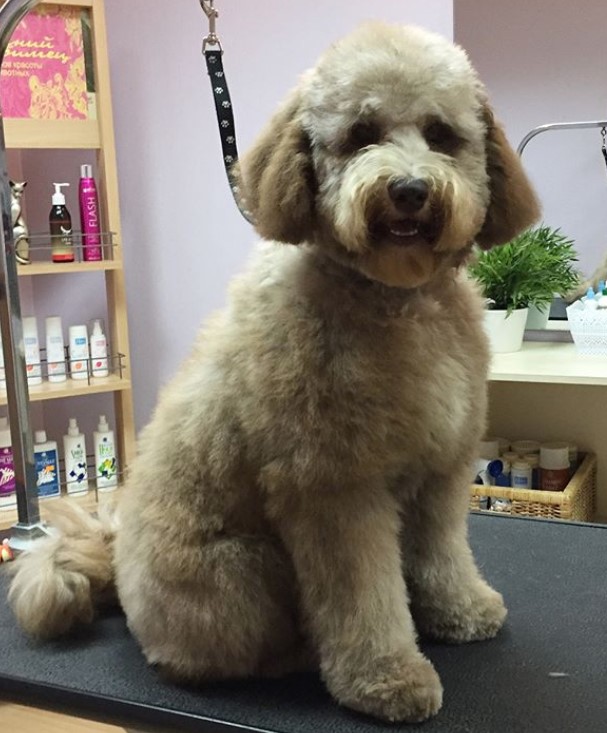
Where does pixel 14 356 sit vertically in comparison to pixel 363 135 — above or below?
below

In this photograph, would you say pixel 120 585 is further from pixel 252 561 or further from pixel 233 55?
pixel 233 55

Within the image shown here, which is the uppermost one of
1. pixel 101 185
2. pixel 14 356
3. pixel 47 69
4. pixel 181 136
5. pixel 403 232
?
pixel 47 69

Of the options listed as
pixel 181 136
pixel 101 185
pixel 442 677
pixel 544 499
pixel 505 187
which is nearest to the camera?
pixel 505 187

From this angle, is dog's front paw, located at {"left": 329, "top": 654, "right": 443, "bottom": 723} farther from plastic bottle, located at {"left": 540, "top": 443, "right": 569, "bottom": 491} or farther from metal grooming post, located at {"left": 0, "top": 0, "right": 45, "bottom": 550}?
plastic bottle, located at {"left": 540, "top": 443, "right": 569, "bottom": 491}

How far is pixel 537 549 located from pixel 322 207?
2.61 feet

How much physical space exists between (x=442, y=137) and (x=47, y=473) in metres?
1.65

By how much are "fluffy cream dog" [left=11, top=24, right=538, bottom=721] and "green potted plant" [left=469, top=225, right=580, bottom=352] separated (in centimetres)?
99

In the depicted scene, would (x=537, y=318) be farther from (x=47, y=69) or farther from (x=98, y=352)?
(x=47, y=69)

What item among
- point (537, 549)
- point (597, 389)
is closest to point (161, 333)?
point (597, 389)

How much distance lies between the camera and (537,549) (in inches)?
55.3

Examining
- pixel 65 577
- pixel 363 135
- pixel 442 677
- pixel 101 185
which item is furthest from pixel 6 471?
pixel 363 135

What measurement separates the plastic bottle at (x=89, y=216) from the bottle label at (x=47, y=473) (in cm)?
52

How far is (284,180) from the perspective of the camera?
2.87ft

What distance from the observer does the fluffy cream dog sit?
0.85 metres
